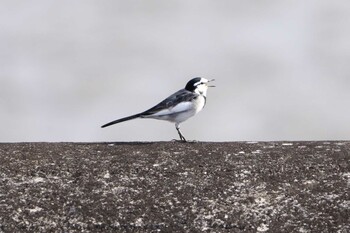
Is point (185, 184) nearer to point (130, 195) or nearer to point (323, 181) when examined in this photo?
point (130, 195)

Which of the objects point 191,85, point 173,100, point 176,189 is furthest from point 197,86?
point 176,189

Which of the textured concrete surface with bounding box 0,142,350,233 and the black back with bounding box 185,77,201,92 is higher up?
the black back with bounding box 185,77,201,92

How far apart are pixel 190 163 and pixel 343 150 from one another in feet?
2.55

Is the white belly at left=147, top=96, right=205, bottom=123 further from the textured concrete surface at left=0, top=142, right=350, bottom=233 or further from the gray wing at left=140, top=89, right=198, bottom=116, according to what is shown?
the textured concrete surface at left=0, top=142, right=350, bottom=233

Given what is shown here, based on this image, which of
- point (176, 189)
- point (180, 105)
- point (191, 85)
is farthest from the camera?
point (191, 85)

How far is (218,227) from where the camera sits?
3.37 metres

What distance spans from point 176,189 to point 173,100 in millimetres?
3814

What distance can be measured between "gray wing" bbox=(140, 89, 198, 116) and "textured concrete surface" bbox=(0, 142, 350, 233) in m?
2.83

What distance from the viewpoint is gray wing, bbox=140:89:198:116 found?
728 centimetres

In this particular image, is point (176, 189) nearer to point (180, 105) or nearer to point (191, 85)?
point (180, 105)

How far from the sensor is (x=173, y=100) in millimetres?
7473

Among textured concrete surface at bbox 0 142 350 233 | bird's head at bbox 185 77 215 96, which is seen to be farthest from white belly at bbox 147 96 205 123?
textured concrete surface at bbox 0 142 350 233

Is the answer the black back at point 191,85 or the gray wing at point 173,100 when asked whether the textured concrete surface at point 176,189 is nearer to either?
the gray wing at point 173,100

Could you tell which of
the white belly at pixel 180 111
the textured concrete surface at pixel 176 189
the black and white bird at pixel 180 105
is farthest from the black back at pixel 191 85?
the textured concrete surface at pixel 176 189
